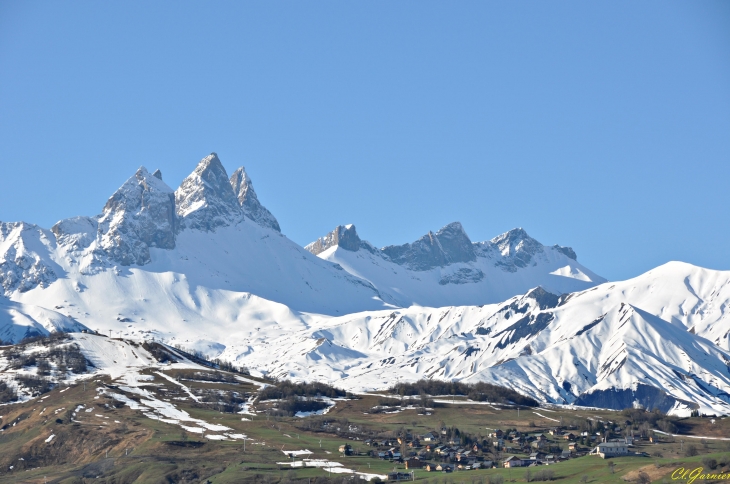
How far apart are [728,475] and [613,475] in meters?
25.2

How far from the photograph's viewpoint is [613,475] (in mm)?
196875

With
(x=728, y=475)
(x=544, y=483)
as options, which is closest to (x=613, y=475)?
(x=544, y=483)

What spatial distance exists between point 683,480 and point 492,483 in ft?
109

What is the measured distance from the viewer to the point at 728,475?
17488 centimetres

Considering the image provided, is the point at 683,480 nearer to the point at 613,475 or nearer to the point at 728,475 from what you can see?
the point at 728,475

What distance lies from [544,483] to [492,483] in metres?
8.33

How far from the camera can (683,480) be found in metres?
178

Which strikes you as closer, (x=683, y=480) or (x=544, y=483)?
(x=683, y=480)

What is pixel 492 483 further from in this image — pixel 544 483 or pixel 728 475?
pixel 728 475

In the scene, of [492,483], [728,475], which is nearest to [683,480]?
[728,475]

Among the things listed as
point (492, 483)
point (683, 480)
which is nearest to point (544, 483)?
point (492, 483)

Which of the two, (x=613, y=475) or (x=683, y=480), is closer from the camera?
(x=683, y=480)

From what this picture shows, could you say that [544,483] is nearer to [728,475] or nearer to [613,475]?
[613,475]

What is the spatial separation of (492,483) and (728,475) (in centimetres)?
3957
